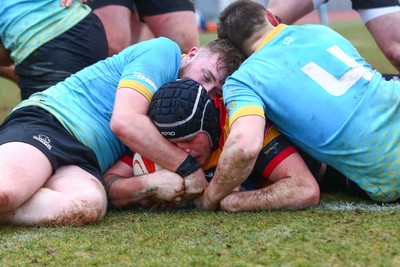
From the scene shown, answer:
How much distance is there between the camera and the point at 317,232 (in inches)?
132

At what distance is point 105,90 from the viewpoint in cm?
446

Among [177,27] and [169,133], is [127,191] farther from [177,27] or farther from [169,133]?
[177,27]

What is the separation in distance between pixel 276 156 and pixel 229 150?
1.29 feet

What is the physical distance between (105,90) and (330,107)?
1.30 metres

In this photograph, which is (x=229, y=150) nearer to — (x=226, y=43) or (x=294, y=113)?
(x=294, y=113)

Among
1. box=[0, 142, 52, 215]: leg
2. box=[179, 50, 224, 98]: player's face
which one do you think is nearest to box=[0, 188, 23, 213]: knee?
box=[0, 142, 52, 215]: leg

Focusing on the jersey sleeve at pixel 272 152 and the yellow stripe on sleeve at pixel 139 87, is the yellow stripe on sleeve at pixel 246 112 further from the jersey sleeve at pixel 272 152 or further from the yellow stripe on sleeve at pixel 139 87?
the yellow stripe on sleeve at pixel 139 87

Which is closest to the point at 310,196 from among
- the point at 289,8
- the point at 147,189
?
the point at 147,189

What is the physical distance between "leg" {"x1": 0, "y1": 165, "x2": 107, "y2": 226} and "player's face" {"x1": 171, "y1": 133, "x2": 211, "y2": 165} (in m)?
0.51

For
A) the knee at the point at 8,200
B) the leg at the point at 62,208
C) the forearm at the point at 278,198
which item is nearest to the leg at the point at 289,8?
the forearm at the point at 278,198

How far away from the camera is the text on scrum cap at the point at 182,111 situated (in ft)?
→ 12.9

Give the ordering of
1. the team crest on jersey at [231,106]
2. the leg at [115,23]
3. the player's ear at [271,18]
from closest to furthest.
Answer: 1. the team crest on jersey at [231,106]
2. the player's ear at [271,18]
3. the leg at [115,23]

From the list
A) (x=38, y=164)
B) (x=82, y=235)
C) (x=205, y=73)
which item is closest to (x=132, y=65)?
(x=205, y=73)

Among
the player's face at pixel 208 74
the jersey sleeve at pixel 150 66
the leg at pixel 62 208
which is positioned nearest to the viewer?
the leg at pixel 62 208
